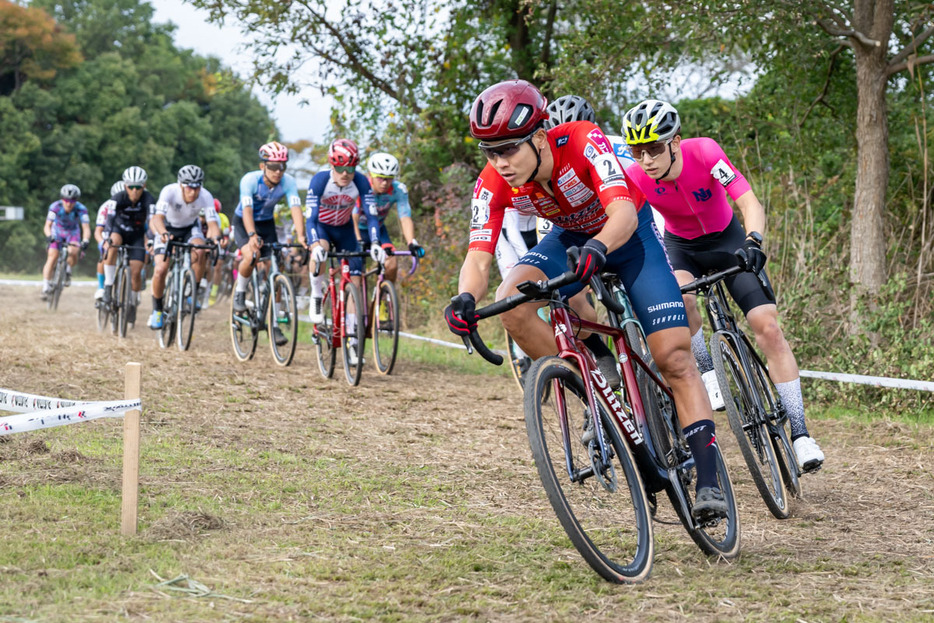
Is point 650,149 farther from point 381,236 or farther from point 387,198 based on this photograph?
point 387,198

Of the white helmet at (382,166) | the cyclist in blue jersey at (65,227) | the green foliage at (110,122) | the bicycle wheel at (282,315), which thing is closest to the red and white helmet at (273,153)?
the white helmet at (382,166)

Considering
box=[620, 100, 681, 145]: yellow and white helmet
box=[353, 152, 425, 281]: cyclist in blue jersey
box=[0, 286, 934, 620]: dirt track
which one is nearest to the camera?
box=[0, 286, 934, 620]: dirt track

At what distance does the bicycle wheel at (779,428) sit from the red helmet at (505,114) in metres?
2.30

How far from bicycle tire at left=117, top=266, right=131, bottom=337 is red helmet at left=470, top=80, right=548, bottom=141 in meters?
11.0

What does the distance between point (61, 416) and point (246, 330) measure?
24.5 ft

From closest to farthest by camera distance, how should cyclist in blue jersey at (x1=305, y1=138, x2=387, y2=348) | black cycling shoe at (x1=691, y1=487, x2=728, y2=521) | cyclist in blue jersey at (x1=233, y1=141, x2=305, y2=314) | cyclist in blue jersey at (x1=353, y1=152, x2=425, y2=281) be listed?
black cycling shoe at (x1=691, y1=487, x2=728, y2=521)
cyclist in blue jersey at (x1=305, y1=138, x2=387, y2=348)
cyclist in blue jersey at (x1=353, y1=152, x2=425, y2=281)
cyclist in blue jersey at (x1=233, y1=141, x2=305, y2=314)

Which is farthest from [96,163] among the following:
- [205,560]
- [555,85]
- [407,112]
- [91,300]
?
[205,560]

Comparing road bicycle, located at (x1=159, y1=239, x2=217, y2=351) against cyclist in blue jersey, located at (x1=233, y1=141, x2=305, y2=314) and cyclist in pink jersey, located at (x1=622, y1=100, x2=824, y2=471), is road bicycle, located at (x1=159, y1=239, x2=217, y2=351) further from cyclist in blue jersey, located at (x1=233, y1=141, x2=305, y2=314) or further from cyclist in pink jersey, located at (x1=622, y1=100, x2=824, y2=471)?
cyclist in pink jersey, located at (x1=622, y1=100, x2=824, y2=471)

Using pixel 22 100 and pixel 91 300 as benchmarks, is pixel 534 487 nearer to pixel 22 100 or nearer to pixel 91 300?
pixel 91 300

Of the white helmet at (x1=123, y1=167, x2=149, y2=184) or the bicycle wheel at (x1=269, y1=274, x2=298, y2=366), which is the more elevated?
the white helmet at (x1=123, y1=167, x2=149, y2=184)

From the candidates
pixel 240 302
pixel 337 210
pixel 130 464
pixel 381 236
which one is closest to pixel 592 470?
pixel 130 464

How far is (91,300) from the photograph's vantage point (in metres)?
23.4

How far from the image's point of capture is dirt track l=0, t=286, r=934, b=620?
4262mm

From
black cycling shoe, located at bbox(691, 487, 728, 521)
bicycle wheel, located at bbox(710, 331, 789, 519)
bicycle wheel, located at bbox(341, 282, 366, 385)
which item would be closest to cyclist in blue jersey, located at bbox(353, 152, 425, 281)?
bicycle wheel, located at bbox(341, 282, 366, 385)
